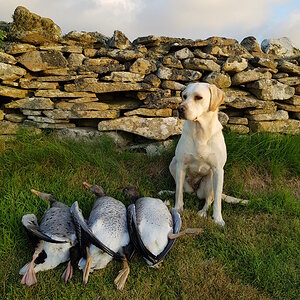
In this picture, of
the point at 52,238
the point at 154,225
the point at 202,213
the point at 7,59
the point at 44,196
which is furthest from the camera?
the point at 7,59

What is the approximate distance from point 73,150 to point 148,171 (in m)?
1.08

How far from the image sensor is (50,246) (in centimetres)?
242

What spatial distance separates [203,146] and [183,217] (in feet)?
2.68

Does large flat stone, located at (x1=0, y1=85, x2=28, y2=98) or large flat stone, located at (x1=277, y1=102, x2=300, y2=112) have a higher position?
large flat stone, located at (x1=0, y1=85, x2=28, y2=98)

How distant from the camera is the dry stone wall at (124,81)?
13.9ft

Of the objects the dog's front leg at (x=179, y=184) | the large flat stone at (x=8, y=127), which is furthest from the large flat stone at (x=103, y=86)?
the dog's front leg at (x=179, y=184)

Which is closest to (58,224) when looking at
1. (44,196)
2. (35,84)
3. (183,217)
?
(44,196)

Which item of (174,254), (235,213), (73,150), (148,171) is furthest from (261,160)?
(73,150)

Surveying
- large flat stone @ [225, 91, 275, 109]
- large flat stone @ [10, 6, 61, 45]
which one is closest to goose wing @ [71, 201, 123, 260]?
large flat stone @ [10, 6, 61, 45]

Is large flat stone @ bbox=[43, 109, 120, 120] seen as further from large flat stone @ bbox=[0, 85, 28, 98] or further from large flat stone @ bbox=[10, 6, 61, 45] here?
large flat stone @ bbox=[10, 6, 61, 45]

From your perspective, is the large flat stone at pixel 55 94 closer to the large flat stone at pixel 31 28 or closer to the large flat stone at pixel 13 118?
the large flat stone at pixel 13 118

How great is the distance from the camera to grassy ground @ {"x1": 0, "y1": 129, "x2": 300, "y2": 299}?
229 cm

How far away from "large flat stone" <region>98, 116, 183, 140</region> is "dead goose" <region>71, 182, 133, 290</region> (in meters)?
1.99

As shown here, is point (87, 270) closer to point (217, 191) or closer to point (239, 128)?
point (217, 191)
